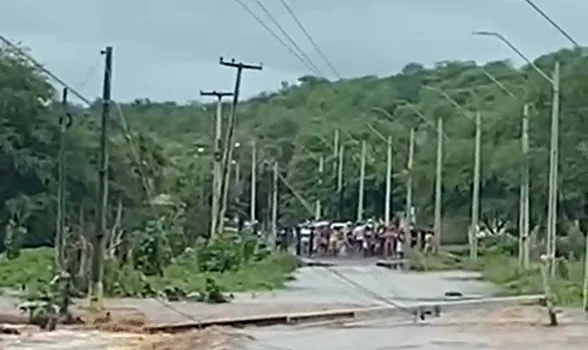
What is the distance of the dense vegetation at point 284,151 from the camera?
52.2 m

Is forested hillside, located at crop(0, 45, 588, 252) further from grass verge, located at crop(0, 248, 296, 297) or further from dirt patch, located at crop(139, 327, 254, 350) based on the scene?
dirt patch, located at crop(139, 327, 254, 350)

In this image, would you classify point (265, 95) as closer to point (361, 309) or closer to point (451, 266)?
point (451, 266)

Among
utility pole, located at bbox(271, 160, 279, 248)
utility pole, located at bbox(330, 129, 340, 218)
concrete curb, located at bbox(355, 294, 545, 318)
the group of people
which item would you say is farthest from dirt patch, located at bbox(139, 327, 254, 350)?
utility pole, located at bbox(330, 129, 340, 218)

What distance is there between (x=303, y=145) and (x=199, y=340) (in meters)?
70.4

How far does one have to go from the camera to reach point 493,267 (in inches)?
2324

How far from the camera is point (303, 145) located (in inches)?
3748

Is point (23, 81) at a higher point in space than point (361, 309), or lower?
higher

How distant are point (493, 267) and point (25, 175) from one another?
17.0 meters

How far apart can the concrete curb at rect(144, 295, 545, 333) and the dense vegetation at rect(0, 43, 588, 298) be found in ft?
24.7

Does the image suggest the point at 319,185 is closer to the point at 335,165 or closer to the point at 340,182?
the point at 335,165

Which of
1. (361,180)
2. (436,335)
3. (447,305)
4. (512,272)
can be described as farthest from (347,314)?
(361,180)

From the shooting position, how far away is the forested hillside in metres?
53.1

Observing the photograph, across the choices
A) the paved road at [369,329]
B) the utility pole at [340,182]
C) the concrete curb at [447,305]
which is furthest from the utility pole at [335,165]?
the concrete curb at [447,305]

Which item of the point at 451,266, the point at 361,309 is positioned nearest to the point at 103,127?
the point at 361,309
